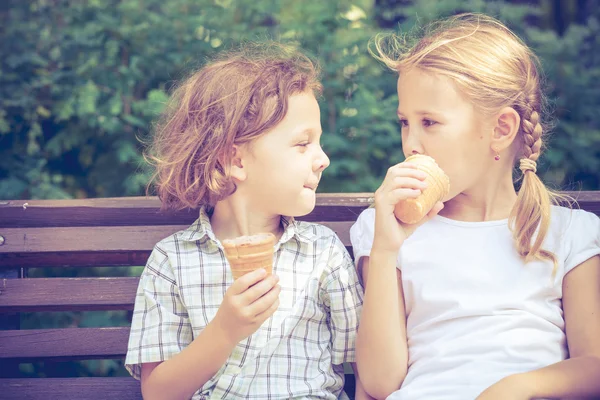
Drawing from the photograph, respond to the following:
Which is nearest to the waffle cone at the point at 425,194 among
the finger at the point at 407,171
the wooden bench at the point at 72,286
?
the finger at the point at 407,171

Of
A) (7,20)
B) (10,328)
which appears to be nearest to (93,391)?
(10,328)

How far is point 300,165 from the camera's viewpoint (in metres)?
2.42

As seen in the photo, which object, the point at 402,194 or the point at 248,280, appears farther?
the point at 402,194

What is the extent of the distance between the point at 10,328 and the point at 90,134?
1479 mm

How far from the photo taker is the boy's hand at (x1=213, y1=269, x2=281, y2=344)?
212cm

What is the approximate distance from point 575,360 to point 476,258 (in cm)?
42

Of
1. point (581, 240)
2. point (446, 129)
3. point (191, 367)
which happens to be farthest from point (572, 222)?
point (191, 367)

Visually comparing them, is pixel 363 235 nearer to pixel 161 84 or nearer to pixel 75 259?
pixel 75 259

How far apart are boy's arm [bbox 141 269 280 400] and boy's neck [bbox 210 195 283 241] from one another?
389 mm

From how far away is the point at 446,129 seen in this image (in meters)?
2.40

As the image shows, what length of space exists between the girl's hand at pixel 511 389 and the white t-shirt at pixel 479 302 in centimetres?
5

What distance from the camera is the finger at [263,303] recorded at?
214 cm

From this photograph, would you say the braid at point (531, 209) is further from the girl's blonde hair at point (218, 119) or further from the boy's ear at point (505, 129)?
the girl's blonde hair at point (218, 119)

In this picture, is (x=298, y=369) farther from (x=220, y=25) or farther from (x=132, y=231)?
(x=220, y=25)
